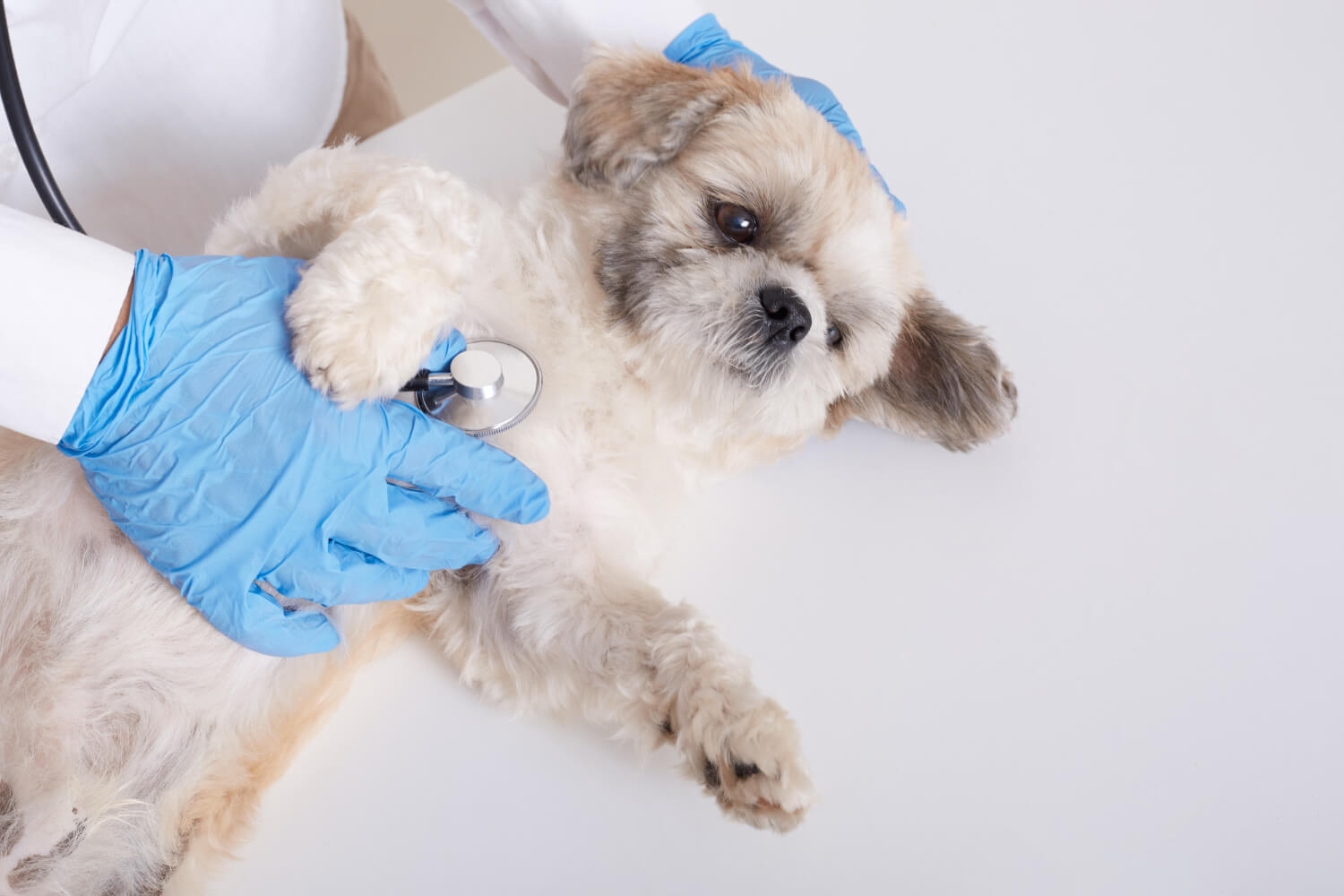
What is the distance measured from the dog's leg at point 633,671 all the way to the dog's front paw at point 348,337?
0.47 meters

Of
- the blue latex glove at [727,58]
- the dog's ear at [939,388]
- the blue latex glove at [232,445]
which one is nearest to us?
the blue latex glove at [232,445]

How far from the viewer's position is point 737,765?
1270mm

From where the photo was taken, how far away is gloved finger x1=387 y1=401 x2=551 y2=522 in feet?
4.40

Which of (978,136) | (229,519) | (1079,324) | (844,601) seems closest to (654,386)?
(844,601)

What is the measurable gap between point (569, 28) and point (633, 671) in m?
1.41

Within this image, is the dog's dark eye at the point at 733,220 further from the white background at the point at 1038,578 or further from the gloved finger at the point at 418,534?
the gloved finger at the point at 418,534

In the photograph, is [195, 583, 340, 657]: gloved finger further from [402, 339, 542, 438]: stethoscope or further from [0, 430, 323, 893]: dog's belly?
[402, 339, 542, 438]: stethoscope

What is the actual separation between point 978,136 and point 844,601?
132 cm

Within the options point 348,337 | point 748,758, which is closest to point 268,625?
point 348,337

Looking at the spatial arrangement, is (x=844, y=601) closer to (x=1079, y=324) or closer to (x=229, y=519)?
(x=1079, y=324)

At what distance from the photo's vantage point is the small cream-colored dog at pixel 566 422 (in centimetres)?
127

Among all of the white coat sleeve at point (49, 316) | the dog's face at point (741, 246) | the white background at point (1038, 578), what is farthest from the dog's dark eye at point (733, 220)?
the white coat sleeve at point (49, 316)

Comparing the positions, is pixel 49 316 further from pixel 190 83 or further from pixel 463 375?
pixel 190 83

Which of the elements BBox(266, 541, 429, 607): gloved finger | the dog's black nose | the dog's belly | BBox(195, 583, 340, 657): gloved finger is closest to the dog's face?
the dog's black nose
